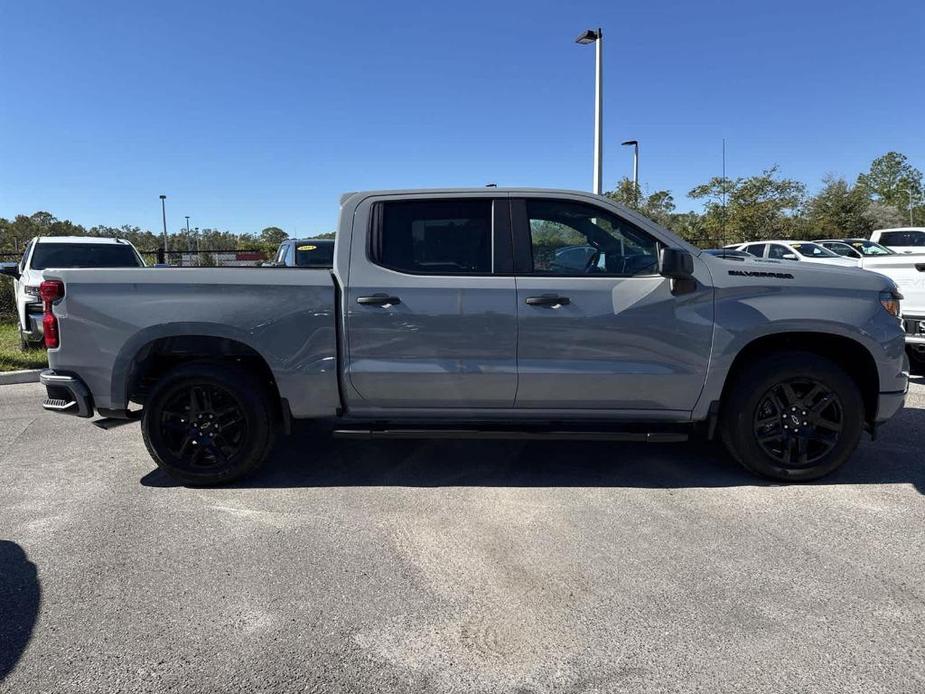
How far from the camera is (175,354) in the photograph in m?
4.44

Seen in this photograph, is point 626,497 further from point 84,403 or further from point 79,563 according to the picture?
point 84,403

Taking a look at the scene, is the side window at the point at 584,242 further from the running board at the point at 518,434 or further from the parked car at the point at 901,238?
the parked car at the point at 901,238

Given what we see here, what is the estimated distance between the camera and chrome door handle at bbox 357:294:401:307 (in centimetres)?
423

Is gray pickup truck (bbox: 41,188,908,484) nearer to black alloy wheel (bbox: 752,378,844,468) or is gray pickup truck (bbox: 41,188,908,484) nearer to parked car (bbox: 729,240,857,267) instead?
black alloy wheel (bbox: 752,378,844,468)

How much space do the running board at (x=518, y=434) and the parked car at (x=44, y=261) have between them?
656cm

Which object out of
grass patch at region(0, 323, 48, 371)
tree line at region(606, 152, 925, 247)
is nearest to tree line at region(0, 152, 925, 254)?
tree line at region(606, 152, 925, 247)

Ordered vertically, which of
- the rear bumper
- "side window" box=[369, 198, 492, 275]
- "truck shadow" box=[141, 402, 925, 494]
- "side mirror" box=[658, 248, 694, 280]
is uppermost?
"side window" box=[369, 198, 492, 275]

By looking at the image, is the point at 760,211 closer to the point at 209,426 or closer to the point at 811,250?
the point at 811,250

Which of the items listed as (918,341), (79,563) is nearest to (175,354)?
(79,563)

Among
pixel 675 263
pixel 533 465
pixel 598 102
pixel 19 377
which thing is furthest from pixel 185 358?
pixel 598 102

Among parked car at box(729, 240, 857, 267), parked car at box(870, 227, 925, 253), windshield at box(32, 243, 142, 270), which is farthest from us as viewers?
parked car at box(870, 227, 925, 253)

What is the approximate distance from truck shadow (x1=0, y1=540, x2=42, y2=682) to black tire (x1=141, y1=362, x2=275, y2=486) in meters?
1.02

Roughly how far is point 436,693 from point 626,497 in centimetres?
221

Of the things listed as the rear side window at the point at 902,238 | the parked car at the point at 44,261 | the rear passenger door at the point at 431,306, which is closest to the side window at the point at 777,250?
the rear side window at the point at 902,238
